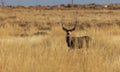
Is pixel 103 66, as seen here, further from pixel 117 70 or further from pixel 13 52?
pixel 13 52

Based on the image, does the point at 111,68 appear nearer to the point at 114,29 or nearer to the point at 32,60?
the point at 32,60

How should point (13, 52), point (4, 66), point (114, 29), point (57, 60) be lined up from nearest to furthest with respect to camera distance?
point (4, 66) < point (57, 60) < point (13, 52) < point (114, 29)

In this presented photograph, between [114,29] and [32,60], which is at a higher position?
[32,60]

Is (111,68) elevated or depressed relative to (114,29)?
elevated

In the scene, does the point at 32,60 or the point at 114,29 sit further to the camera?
the point at 114,29

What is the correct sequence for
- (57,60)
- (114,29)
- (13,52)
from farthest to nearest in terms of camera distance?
(114,29)
(13,52)
(57,60)

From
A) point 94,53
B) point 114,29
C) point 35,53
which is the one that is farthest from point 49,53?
point 114,29

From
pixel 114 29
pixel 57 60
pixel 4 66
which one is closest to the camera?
pixel 4 66

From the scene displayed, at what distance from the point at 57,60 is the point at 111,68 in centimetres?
133

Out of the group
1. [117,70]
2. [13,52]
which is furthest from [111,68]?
[13,52]

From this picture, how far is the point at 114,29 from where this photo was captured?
29.0 m

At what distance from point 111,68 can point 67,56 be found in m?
1.01

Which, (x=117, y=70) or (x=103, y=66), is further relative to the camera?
(x=117, y=70)

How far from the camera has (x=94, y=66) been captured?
31.9 feet
